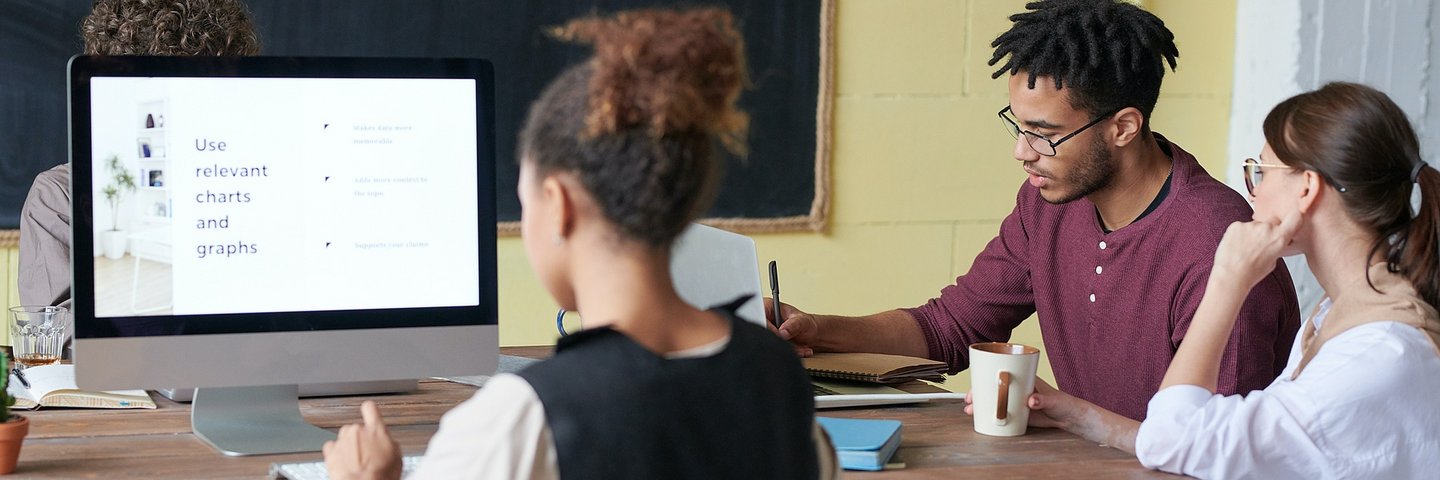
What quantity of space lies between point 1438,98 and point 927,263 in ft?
3.95

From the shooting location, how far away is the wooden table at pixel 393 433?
1251mm

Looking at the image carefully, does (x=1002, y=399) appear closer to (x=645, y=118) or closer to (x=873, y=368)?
(x=873, y=368)

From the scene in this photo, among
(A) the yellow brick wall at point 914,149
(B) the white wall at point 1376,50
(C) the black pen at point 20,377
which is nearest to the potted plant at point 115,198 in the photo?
(C) the black pen at point 20,377

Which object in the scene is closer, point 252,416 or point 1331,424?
point 1331,424

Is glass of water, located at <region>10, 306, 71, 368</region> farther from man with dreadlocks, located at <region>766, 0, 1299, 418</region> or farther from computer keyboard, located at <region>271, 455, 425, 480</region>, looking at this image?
man with dreadlocks, located at <region>766, 0, 1299, 418</region>

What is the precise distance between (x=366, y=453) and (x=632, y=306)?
245 mm

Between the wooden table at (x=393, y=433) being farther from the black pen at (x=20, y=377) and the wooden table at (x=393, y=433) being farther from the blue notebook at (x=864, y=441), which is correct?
the black pen at (x=20, y=377)

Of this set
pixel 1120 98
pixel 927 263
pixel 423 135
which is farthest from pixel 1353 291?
pixel 927 263

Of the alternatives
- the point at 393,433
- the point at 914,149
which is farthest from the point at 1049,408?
the point at 914,149

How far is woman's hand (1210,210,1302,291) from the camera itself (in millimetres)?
1444

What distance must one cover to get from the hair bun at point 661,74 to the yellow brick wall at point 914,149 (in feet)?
6.89

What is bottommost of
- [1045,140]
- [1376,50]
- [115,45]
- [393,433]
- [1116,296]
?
[393,433]

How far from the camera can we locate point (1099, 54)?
6.38ft

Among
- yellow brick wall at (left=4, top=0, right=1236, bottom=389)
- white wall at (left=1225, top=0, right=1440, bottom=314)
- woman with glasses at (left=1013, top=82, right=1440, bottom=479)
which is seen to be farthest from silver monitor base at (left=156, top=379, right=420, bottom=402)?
white wall at (left=1225, top=0, right=1440, bottom=314)
